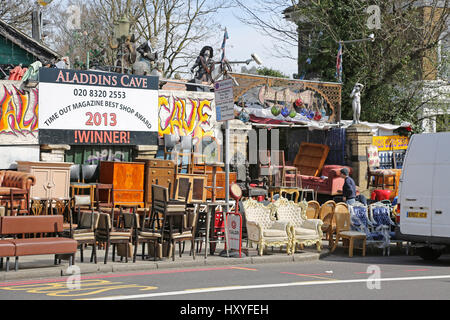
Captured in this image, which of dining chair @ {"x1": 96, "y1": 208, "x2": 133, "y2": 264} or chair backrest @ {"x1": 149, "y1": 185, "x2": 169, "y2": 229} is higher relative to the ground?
chair backrest @ {"x1": 149, "y1": 185, "x2": 169, "y2": 229}

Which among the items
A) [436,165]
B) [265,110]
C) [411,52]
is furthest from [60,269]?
[411,52]

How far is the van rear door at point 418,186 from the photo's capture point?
621 inches

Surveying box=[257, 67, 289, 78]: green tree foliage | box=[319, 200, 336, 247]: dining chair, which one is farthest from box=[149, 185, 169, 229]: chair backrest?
box=[257, 67, 289, 78]: green tree foliage

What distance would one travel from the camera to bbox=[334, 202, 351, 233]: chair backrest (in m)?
18.1

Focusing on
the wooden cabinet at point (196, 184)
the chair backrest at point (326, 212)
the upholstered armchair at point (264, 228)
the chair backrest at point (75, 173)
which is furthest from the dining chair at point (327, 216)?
the chair backrest at point (75, 173)

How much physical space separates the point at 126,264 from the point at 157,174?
5.83 metres

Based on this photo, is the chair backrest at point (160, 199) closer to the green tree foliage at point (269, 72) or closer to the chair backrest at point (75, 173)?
the chair backrest at point (75, 173)

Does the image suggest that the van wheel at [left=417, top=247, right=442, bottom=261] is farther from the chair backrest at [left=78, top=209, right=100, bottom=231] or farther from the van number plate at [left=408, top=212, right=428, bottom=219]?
the chair backrest at [left=78, top=209, right=100, bottom=231]

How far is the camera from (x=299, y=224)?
58.3 feet

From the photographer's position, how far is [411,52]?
32875 millimetres

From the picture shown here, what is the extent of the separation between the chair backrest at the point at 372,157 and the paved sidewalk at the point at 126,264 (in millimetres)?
9878

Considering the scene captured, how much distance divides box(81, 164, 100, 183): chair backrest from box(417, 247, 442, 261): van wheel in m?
Answer: 9.20

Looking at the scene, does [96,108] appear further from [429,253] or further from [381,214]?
[429,253]

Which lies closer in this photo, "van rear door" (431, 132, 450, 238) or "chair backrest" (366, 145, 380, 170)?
"van rear door" (431, 132, 450, 238)
